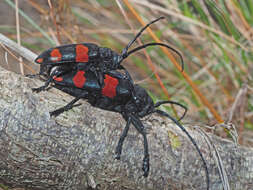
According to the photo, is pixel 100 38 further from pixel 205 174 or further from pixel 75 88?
pixel 205 174

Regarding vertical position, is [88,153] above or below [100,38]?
below

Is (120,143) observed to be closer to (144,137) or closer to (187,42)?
(144,137)

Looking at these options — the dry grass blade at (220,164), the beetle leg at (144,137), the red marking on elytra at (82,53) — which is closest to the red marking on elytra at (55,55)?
the red marking on elytra at (82,53)

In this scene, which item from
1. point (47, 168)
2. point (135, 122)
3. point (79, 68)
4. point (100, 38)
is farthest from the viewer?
point (100, 38)

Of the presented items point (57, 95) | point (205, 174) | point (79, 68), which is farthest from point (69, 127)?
point (205, 174)

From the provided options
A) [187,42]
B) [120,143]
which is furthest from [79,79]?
[187,42]

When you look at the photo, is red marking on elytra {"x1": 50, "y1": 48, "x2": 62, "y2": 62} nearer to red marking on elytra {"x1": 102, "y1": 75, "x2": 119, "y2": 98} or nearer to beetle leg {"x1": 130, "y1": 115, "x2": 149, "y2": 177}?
red marking on elytra {"x1": 102, "y1": 75, "x2": 119, "y2": 98}

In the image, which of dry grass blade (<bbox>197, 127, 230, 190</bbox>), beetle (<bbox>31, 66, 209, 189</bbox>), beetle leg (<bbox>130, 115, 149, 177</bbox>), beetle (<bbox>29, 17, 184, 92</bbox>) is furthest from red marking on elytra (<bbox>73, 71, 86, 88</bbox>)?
dry grass blade (<bbox>197, 127, 230, 190</bbox>)
